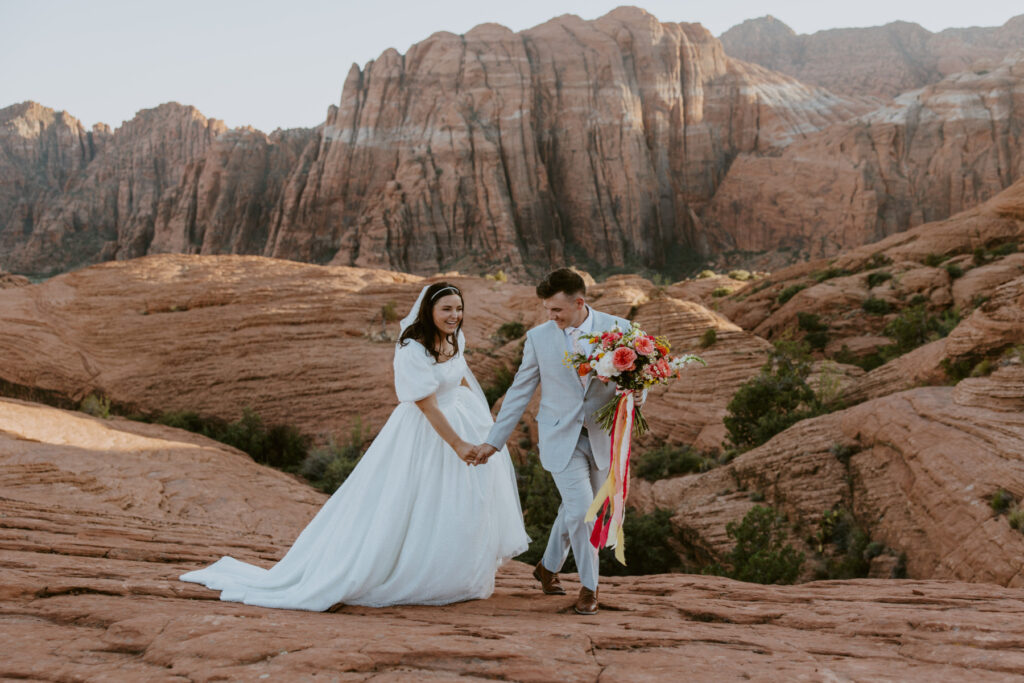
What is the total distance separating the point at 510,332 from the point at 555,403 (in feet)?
51.0

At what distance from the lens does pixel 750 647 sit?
3.77 m

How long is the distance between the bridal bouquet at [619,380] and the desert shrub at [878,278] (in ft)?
74.7

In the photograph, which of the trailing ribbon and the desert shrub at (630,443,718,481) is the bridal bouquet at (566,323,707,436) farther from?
the desert shrub at (630,443,718,481)

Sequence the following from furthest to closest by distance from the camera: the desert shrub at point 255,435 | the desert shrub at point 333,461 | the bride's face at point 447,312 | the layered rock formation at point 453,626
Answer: the desert shrub at point 255,435, the desert shrub at point 333,461, the bride's face at point 447,312, the layered rock formation at point 453,626

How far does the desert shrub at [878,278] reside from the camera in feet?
81.0

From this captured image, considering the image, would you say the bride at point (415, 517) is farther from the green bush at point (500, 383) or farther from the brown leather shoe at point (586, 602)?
the green bush at point (500, 383)

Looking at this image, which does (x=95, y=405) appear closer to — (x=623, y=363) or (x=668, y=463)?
(x=668, y=463)

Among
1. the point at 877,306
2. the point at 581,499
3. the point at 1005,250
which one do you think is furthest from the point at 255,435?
the point at 1005,250

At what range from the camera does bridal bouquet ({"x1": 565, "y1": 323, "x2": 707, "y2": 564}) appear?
4469 millimetres

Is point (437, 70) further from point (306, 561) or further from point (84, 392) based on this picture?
point (306, 561)

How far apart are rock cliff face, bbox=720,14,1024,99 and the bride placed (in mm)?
96373

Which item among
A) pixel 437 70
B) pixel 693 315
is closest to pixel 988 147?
pixel 437 70

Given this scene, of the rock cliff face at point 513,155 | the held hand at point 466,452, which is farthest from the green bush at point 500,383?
the rock cliff face at point 513,155

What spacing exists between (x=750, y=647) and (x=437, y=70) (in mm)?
66790
